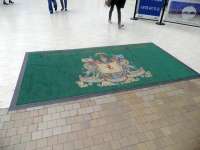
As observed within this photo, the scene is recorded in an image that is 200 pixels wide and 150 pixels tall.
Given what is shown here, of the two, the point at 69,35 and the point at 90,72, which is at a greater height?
the point at 69,35

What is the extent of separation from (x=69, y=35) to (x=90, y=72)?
5.97 ft

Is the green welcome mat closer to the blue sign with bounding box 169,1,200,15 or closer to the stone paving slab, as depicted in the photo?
the stone paving slab

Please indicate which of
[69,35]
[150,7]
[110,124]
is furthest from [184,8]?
[110,124]

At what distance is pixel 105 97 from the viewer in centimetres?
251

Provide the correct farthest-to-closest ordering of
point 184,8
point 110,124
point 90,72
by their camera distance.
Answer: point 184,8
point 90,72
point 110,124

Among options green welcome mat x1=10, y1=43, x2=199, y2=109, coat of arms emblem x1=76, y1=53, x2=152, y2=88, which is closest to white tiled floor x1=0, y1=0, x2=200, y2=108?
green welcome mat x1=10, y1=43, x2=199, y2=109

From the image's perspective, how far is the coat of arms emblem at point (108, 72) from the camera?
9.15 feet

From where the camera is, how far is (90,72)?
9.73ft

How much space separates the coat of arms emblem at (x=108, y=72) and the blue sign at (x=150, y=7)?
2907 mm

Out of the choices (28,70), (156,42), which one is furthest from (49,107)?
(156,42)

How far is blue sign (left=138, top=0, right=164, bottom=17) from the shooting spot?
5477 mm

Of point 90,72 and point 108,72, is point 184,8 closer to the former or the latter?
point 108,72

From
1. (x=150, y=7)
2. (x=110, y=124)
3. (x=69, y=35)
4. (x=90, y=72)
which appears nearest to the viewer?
(x=110, y=124)

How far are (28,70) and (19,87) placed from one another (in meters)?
0.46
